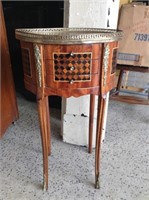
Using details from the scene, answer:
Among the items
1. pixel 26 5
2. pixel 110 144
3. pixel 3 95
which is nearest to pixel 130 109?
pixel 110 144

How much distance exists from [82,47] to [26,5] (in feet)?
4.29

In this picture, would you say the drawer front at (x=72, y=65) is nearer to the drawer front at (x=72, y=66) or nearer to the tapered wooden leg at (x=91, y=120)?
the drawer front at (x=72, y=66)

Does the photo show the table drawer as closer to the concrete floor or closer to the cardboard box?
the concrete floor

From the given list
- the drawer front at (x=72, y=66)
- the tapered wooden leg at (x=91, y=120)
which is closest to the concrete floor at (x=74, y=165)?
the tapered wooden leg at (x=91, y=120)

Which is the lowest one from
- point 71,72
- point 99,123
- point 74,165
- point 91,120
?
point 74,165

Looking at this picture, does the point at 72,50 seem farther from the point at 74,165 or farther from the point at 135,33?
the point at 135,33

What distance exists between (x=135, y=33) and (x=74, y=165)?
1.15m

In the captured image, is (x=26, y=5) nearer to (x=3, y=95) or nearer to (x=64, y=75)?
(x=3, y=95)

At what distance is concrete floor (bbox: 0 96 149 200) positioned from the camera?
44.5 inches

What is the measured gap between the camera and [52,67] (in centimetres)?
92

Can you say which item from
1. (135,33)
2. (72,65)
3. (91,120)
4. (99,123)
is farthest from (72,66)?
(135,33)

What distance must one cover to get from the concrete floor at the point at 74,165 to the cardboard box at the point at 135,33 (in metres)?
0.54

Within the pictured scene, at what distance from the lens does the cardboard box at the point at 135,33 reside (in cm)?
177

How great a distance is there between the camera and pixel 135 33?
5.94 ft
